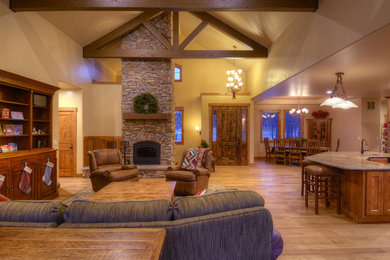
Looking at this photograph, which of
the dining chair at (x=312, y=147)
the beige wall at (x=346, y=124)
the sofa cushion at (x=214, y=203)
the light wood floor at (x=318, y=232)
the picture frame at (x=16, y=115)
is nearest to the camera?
the sofa cushion at (x=214, y=203)

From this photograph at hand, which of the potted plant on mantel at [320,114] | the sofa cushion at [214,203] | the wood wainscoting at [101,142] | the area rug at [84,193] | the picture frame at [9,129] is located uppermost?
the potted plant on mantel at [320,114]

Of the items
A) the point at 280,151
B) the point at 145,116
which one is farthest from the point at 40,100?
the point at 280,151

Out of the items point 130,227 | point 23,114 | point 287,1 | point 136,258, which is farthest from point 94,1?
point 136,258

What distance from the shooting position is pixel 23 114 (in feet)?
13.4

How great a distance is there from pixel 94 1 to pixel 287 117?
9.18 m

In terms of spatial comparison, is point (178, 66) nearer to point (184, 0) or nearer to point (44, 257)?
point (184, 0)

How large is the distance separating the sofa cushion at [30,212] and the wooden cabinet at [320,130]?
1067 cm

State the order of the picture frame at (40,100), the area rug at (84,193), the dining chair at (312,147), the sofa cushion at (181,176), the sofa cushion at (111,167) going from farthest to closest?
the dining chair at (312,147) → the sofa cushion at (111,167) → the sofa cushion at (181,176) → the area rug at (84,193) → the picture frame at (40,100)

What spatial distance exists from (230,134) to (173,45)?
3.91 metres

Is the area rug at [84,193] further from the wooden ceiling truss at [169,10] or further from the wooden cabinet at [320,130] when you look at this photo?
the wooden cabinet at [320,130]

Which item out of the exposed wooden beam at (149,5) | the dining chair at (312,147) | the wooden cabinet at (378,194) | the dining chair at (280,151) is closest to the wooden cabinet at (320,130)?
the dining chair at (312,147)

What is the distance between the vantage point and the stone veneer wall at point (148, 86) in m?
6.69

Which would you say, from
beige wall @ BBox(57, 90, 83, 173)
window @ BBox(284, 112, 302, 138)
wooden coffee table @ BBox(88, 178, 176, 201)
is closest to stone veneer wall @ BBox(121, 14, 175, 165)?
beige wall @ BBox(57, 90, 83, 173)

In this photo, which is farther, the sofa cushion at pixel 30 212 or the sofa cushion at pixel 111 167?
the sofa cushion at pixel 111 167
